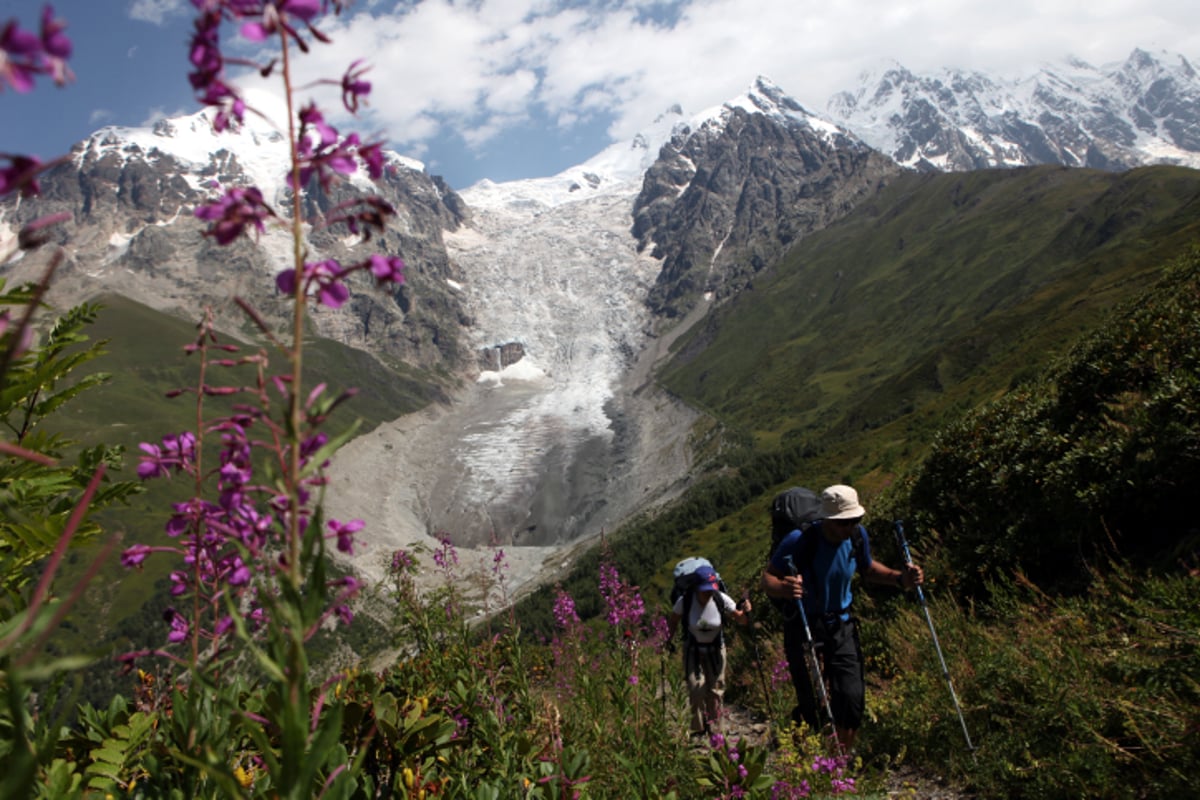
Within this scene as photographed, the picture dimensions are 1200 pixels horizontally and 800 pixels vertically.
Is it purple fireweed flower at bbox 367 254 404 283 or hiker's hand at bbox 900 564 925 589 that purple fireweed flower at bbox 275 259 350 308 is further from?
hiker's hand at bbox 900 564 925 589

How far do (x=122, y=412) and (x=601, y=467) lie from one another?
135m

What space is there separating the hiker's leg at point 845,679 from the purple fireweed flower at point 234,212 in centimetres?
687

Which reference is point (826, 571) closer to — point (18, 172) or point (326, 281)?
point (326, 281)

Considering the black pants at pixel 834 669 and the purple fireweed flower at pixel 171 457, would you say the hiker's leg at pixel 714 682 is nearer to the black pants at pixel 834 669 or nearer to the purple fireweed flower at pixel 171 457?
the black pants at pixel 834 669

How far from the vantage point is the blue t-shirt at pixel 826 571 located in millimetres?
7262

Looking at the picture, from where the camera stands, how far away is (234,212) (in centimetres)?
194

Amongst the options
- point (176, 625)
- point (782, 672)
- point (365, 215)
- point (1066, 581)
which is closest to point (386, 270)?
point (365, 215)

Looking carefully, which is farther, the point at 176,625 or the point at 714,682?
the point at 714,682

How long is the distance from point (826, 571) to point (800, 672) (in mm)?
1133

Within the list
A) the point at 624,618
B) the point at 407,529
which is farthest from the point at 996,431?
the point at 407,529

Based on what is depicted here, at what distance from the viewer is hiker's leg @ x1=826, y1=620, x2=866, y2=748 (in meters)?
6.97

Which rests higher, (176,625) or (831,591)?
(176,625)

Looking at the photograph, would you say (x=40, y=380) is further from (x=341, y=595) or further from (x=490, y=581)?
(x=490, y=581)

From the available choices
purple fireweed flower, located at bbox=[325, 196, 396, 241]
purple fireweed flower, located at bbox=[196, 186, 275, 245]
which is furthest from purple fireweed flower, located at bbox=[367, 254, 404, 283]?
purple fireweed flower, located at bbox=[196, 186, 275, 245]
